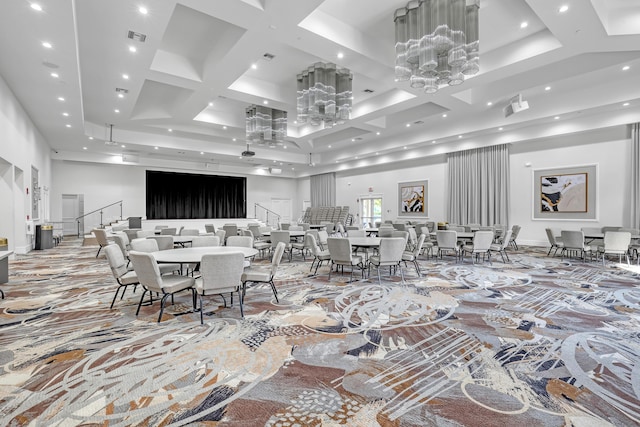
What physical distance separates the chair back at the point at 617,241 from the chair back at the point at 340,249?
6601 millimetres

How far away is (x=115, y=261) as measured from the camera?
428 cm

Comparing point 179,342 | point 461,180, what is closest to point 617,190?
point 461,180

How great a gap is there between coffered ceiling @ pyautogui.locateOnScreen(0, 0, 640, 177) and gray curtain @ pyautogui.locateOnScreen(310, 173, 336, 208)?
6.51 meters

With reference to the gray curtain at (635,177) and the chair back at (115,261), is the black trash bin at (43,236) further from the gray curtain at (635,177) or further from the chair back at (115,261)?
the gray curtain at (635,177)

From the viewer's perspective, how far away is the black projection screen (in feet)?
61.2

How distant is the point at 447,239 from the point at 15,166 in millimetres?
11545

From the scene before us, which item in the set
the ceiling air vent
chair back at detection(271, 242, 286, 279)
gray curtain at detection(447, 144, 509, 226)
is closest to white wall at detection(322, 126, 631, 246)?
gray curtain at detection(447, 144, 509, 226)

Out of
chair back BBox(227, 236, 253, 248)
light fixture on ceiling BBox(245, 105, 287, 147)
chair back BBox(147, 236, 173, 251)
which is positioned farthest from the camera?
light fixture on ceiling BBox(245, 105, 287, 147)

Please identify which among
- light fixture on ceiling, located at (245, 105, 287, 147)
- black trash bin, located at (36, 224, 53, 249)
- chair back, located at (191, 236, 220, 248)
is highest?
light fixture on ceiling, located at (245, 105, 287, 147)

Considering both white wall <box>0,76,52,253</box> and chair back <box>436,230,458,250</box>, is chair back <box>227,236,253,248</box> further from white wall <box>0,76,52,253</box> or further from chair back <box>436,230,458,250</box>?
white wall <box>0,76,52,253</box>

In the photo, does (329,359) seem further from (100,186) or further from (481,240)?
(100,186)

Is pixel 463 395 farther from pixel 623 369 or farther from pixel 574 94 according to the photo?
pixel 574 94

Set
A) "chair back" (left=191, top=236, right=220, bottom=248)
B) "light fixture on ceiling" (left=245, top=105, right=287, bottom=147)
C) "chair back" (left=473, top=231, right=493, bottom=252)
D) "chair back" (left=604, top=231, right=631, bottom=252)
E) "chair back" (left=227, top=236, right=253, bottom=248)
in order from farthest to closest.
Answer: "light fixture on ceiling" (left=245, top=105, right=287, bottom=147) < "chair back" (left=473, top=231, right=493, bottom=252) < "chair back" (left=604, top=231, right=631, bottom=252) < "chair back" (left=191, top=236, right=220, bottom=248) < "chair back" (left=227, top=236, right=253, bottom=248)

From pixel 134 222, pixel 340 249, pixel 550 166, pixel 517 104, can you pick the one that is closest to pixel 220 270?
pixel 340 249
